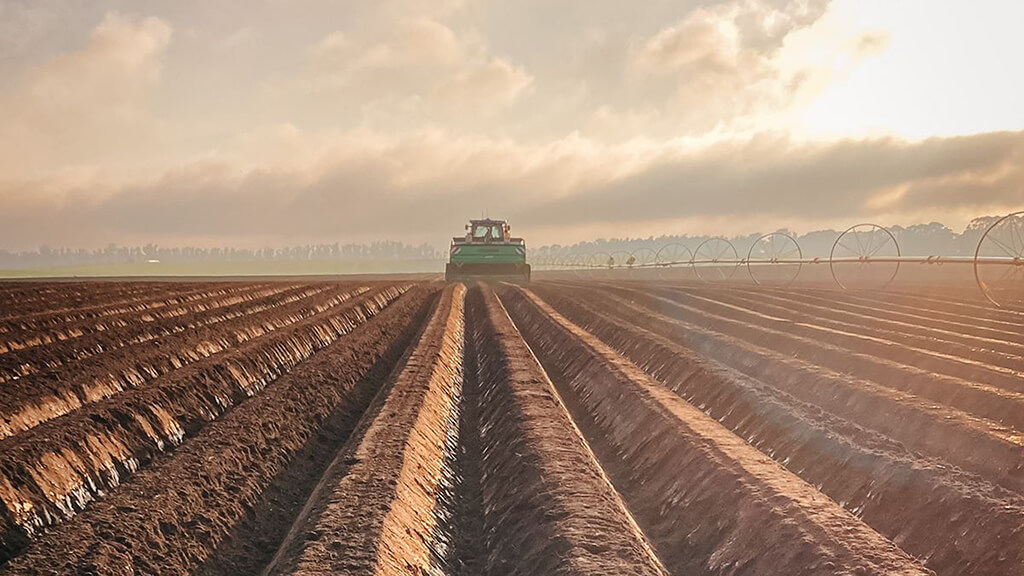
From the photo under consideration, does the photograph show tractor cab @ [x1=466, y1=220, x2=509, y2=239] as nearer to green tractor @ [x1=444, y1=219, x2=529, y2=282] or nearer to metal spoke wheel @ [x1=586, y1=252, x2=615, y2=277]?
green tractor @ [x1=444, y1=219, x2=529, y2=282]

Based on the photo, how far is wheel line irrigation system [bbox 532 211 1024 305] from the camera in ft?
65.8

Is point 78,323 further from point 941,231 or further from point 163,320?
point 941,231

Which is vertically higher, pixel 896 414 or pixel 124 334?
pixel 124 334

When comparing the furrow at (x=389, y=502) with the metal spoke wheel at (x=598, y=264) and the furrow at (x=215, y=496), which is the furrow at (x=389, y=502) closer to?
the furrow at (x=215, y=496)

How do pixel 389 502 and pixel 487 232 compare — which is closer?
pixel 389 502

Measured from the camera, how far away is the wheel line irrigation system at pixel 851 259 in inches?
789

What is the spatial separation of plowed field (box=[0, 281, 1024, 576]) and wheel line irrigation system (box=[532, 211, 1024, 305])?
7.43 meters

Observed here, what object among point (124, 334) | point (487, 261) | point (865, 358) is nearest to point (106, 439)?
point (124, 334)

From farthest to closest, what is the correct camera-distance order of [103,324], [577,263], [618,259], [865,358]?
[577,263] < [618,259] < [103,324] < [865,358]

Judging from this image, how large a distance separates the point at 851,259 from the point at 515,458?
2252 centimetres

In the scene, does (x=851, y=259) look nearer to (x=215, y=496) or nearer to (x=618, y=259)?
(x=215, y=496)

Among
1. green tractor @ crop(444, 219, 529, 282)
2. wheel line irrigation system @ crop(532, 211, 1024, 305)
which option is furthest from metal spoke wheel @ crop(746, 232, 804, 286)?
green tractor @ crop(444, 219, 529, 282)

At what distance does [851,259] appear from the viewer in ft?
86.2

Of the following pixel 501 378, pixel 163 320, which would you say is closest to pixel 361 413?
pixel 501 378
